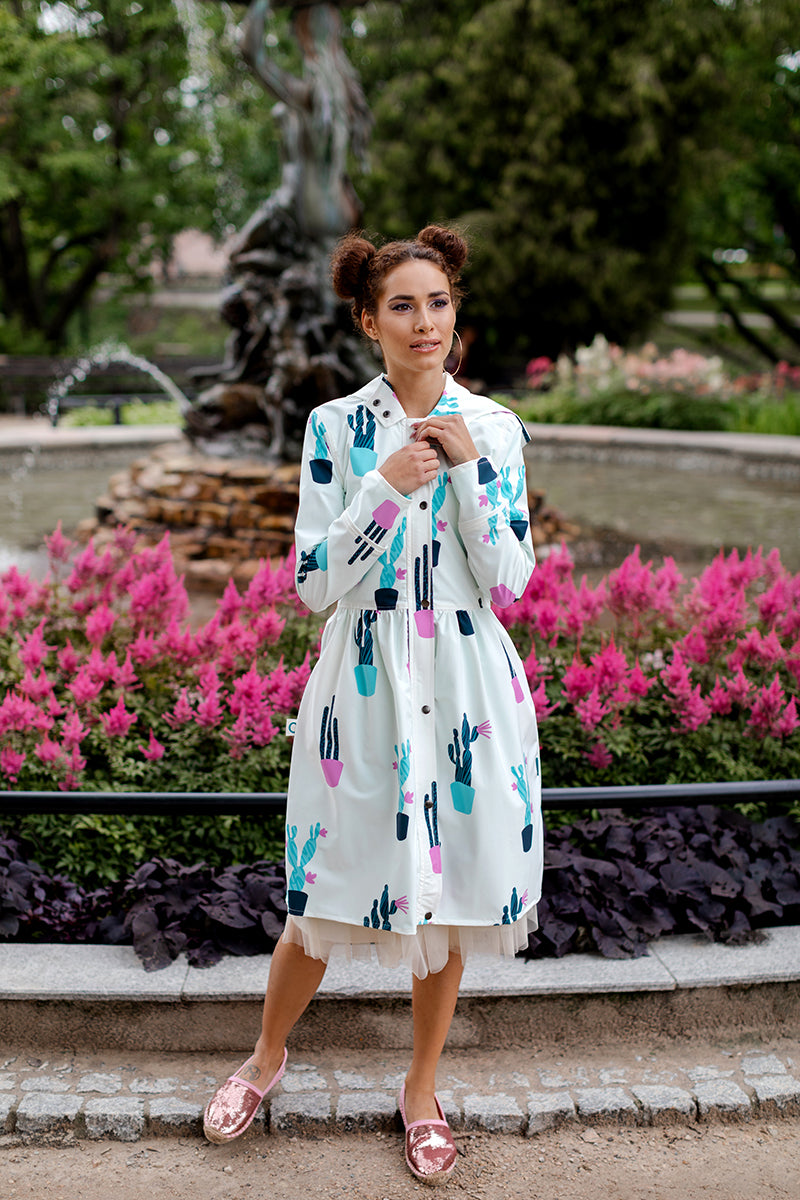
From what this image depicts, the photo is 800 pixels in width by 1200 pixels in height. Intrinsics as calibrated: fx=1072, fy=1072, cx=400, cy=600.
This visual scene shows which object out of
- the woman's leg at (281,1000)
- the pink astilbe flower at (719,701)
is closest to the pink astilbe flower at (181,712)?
the woman's leg at (281,1000)

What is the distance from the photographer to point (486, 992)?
2.62m

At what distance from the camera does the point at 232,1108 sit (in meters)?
2.37

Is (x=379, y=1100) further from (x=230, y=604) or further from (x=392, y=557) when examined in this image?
(x=230, y=604)

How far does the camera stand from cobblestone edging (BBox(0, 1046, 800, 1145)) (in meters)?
2.40

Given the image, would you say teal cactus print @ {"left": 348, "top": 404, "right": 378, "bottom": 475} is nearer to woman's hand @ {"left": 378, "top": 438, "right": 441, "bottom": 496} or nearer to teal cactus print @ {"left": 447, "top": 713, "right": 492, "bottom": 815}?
woman's hand @ {"left": 378, "top": 438, "right": 441, "bottom": 496}

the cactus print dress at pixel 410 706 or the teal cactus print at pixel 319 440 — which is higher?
the teal cactus print at pixel 319 440

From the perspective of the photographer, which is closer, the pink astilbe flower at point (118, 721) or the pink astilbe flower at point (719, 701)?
the pink astilbe flower at point (118, 721)

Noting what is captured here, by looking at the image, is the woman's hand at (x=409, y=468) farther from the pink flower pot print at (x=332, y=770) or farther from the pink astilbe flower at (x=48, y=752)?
the pink astilbe flower at (x=48, y=752)

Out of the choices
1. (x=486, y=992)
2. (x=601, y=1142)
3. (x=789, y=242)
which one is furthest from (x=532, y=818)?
(x=789, y=242)

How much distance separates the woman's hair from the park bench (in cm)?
1736

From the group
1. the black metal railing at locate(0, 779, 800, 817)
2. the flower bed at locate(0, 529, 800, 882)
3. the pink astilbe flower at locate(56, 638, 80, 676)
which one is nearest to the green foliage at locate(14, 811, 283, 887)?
the flower bed at locate(0, 529, 800, 882)

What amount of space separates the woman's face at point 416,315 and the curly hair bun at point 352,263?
94mm

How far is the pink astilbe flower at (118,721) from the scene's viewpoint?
10.0 ft

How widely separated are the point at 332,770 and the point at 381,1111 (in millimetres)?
A: 884
